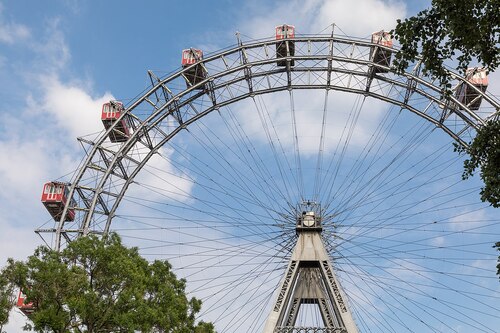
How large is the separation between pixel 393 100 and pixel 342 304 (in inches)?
489

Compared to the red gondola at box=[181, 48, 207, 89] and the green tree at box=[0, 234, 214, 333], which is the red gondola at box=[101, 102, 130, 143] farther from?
the green tree at box=[0, 234, 214, 333]

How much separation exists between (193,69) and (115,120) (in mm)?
5668

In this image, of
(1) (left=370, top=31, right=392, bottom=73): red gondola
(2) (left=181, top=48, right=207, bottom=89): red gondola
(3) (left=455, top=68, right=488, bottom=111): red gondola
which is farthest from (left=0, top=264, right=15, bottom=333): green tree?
(3) (left=455, top=68, right=488, bottom=111): red gondola

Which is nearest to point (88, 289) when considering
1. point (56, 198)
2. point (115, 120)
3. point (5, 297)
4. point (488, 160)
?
point (5, 297)

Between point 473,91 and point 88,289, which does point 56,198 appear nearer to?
point 88,289

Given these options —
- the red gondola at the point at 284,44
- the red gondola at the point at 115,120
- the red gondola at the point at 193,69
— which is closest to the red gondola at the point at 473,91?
the red gondola at the point at 284,44

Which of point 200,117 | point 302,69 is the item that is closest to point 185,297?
point 200,117

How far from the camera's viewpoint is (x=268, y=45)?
37.3 m

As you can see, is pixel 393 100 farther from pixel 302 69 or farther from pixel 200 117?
pixel 200 117

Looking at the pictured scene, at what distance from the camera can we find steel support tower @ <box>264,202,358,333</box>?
31922 mm

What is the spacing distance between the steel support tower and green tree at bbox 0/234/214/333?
33.2 feet

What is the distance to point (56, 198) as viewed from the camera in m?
36.5

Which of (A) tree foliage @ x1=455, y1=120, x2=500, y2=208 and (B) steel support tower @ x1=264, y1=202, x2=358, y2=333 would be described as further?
(B) steel support tower @ x1=264, y1=202, x2=358, y2=333

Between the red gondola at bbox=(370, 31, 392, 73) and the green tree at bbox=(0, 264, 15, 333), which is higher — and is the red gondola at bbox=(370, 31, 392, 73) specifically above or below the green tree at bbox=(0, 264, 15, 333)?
above
